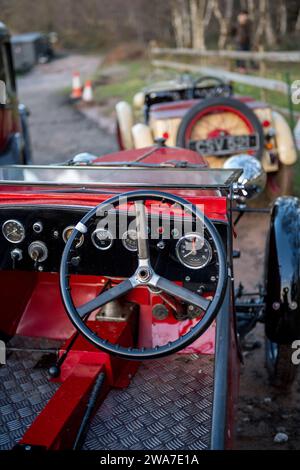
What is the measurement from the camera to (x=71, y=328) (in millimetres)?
4070

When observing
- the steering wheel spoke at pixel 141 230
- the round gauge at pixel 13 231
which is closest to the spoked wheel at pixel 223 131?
the round gauge at pixel 13 231

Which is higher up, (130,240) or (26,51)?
(130,240)

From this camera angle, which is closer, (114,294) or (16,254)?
(114,294)

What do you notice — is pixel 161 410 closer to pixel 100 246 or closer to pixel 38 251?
pixel 100 246

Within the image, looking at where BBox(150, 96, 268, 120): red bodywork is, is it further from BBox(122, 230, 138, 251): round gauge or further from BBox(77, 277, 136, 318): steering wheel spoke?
BBox(77, 277, 136, 318): steering wheel spoke

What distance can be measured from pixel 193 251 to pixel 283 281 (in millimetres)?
1151

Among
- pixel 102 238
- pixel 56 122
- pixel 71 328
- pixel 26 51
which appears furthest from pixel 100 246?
pixel 26 51

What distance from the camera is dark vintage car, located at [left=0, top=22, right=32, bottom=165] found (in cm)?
791

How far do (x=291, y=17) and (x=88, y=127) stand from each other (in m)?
11.9

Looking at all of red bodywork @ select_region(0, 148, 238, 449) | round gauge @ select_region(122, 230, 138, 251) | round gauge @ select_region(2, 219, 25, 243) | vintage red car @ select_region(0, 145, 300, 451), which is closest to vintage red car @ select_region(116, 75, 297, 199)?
red bodywork @ select_region(0, 148, 238, 449)

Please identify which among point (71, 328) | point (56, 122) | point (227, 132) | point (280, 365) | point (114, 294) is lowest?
point (56, 122)

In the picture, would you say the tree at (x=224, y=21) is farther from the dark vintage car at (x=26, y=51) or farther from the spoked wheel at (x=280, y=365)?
the spoked wheel at (x=280, y=365)

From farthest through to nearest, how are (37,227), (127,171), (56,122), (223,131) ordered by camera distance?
(56,122), (223,131), (127,171), (37,227)

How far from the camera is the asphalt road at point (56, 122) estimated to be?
40.9 ft
